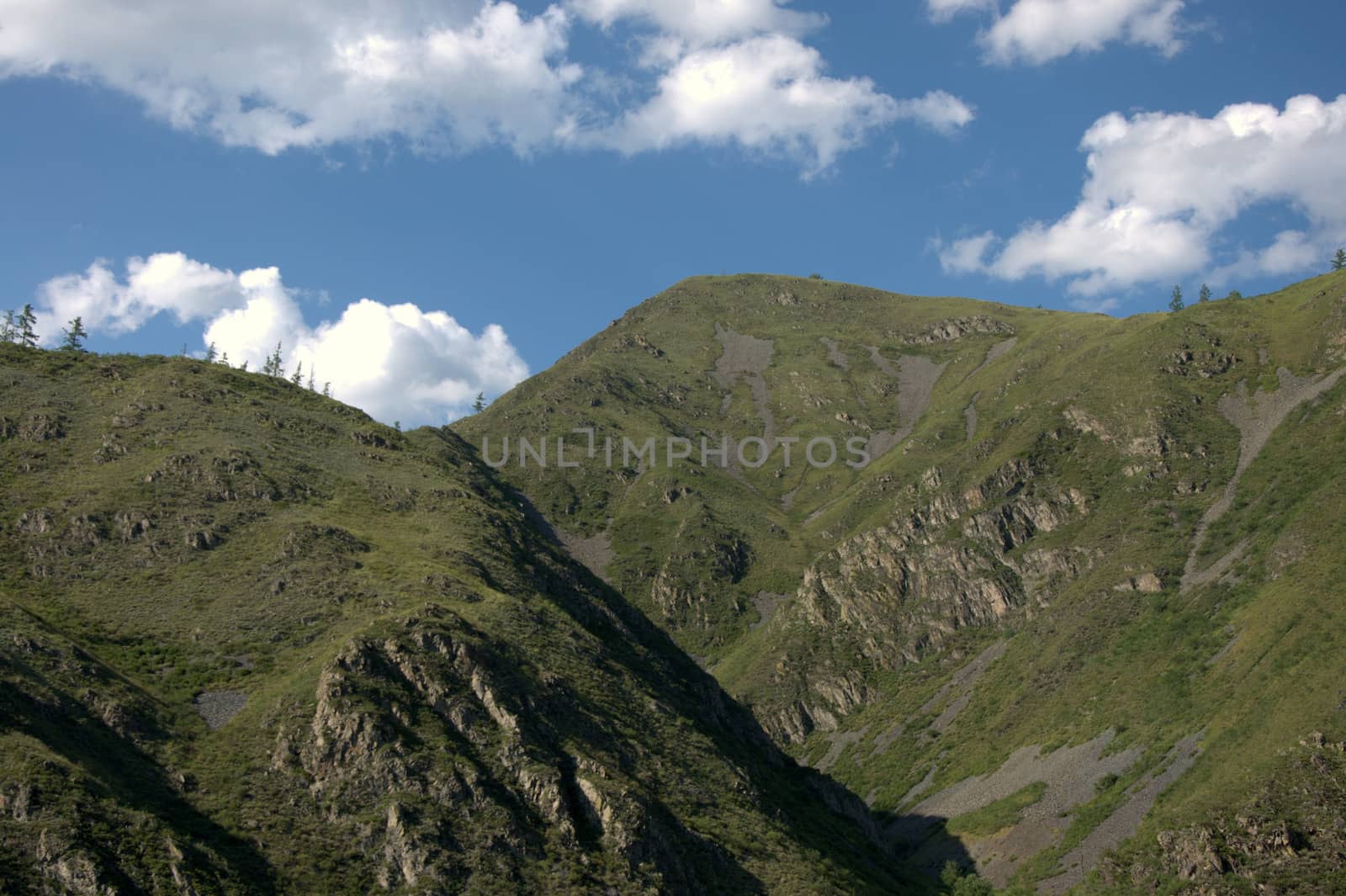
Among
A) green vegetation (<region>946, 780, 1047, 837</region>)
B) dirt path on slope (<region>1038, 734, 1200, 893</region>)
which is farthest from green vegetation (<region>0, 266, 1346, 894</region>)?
green vegetation (<region>946, 780, 1047, 837</region>)

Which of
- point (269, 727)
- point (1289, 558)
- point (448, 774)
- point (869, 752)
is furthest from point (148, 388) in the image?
point (1289, 558)

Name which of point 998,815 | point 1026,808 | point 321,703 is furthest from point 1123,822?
point 321,703

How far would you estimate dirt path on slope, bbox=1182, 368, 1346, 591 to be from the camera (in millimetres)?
172250

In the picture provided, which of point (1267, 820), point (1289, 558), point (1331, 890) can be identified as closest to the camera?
point (1331, 890)

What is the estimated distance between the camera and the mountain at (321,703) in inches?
2719

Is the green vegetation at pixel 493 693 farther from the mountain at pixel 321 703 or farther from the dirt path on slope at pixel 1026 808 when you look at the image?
the dirt path on slope at pixel 1026 808

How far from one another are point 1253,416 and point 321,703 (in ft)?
590

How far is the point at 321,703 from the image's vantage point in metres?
81.5

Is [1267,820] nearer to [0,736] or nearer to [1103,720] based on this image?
[1103,720]

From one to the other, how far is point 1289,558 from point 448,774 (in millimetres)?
117541

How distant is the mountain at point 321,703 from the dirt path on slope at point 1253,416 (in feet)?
276

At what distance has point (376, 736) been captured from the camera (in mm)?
80000

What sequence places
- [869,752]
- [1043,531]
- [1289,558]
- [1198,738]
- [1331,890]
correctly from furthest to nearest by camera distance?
[1043,531], [869,752], [1289,558], [1198,738], [1331,890]

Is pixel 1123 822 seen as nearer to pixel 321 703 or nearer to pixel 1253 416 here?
pixel 321 703
